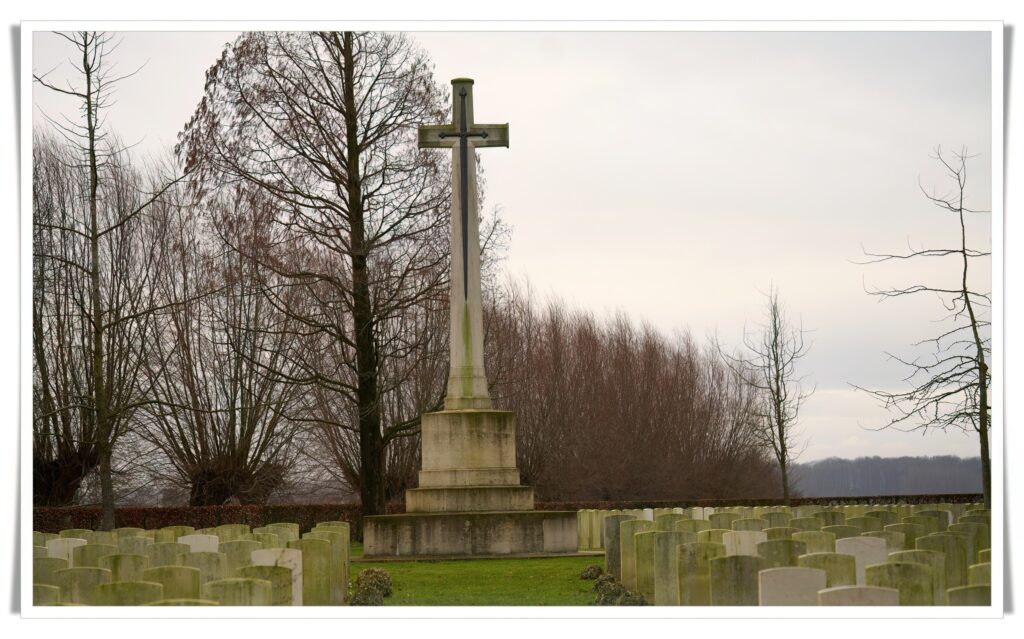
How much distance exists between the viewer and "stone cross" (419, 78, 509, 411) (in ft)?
49.6

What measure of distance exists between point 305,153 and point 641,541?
1083 centimetres

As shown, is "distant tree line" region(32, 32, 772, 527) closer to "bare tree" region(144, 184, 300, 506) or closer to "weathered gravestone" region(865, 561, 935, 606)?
"bare tree" region(144, 184, 300, 506)

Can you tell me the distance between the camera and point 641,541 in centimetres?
1002

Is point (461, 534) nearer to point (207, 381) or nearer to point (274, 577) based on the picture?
point (274, 577)

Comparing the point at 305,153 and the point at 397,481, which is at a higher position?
the point at 305,153

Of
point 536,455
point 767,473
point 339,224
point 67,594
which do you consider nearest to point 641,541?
point 67,594

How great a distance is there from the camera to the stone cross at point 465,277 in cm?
1511

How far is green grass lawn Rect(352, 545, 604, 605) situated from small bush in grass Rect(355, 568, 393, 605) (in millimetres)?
101

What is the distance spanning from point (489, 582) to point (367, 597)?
171 cm

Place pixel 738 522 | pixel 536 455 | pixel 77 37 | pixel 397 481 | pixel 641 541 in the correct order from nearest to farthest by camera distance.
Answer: pixel 641 541 < pixel 738 522 < pixel 77 37 < pixel 397 481 < pixel 536 455

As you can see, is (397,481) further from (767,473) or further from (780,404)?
(767,473)

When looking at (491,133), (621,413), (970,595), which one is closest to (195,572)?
(970,595)

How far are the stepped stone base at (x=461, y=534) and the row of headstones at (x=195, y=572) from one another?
9.35 ft

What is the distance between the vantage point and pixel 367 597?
9.95 metres
